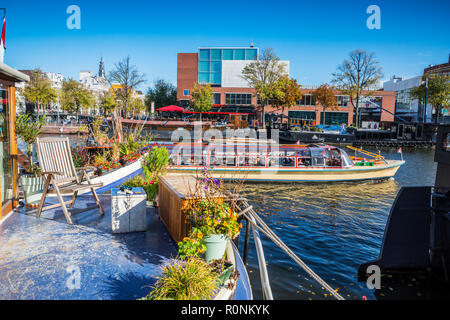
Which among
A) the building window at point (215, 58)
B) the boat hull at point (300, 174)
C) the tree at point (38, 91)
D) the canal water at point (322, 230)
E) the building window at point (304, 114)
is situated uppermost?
the building window at point (215, 58)

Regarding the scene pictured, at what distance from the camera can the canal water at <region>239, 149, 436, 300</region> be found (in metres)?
7.84

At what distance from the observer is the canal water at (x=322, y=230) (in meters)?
7.84

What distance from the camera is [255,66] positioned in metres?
58.9

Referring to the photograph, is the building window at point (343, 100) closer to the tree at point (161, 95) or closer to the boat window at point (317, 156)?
the tree at point (161, 95)

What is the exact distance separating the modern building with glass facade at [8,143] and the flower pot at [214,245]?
4158 millimetres

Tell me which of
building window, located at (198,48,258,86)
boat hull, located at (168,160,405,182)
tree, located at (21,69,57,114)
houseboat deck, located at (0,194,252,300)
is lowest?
boat hull, located at (168,160,405,182)

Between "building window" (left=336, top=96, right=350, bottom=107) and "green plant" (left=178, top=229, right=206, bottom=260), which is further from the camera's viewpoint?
"building window" (left=336, top=96, right=350, bottom=107)

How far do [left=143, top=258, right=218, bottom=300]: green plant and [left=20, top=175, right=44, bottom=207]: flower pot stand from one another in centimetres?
457

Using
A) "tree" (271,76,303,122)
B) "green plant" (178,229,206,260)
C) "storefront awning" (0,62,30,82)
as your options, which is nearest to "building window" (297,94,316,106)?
"tree" (271,76,303,122)

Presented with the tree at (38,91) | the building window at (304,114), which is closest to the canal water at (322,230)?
the tree at (38,91)

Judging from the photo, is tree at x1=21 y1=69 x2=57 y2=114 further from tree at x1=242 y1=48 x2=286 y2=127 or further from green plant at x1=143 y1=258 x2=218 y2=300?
green plant at x1=143 y1=258 x2=218 y2=300

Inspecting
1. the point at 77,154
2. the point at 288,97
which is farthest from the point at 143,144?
the point at 288,97

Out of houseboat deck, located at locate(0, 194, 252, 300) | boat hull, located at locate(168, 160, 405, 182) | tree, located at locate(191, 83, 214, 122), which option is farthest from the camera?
tree, located at locate(191, 83, 214, 122)

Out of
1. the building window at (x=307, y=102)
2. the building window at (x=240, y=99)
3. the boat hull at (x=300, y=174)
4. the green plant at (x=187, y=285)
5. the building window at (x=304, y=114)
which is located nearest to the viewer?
the green plant at (x=187, y=285)
